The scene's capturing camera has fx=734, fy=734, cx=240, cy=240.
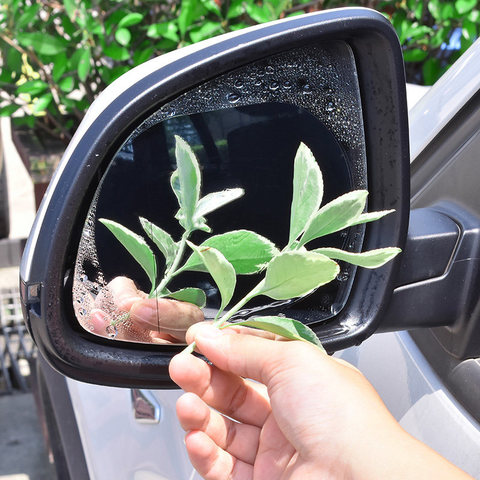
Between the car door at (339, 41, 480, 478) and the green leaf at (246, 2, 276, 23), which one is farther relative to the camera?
the green leaf at (246, 2, 276, 23)

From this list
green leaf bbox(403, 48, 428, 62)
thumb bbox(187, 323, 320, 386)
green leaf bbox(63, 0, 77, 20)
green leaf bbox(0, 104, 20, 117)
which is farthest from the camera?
green leaf bbox(403, 48, 428, 62)

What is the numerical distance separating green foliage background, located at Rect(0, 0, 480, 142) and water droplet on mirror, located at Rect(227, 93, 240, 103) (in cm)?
203

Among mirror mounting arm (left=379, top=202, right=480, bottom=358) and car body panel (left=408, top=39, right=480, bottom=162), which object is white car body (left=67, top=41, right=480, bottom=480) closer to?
car body panel (left=408, top=39, right=480, bottom=162)

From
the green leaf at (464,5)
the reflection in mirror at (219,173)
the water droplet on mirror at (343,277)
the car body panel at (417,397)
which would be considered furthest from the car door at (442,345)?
the green leaf at (464,5)

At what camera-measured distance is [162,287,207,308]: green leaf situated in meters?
0.96

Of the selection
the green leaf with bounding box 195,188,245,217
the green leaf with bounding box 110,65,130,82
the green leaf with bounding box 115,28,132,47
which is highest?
the green leaf with bounding box 195,188,245,217

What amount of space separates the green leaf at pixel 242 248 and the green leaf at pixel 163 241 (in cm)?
6

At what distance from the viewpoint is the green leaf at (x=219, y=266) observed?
0.78 metres

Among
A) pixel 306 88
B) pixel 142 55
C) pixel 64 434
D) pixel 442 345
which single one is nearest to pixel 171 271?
pixel 306 88

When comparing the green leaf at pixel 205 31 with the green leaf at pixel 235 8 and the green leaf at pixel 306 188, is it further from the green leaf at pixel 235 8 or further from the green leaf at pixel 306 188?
the green leaf at pixel 306 188

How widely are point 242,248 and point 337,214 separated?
120 millimetres

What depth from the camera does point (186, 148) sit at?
0.88 meters

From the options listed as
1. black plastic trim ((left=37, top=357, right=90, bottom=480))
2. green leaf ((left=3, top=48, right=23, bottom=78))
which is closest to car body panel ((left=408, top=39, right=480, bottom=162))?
black plastic trim ((left=37, top=357, right=90, bottom=480))

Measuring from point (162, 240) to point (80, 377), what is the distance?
23 centimetres
